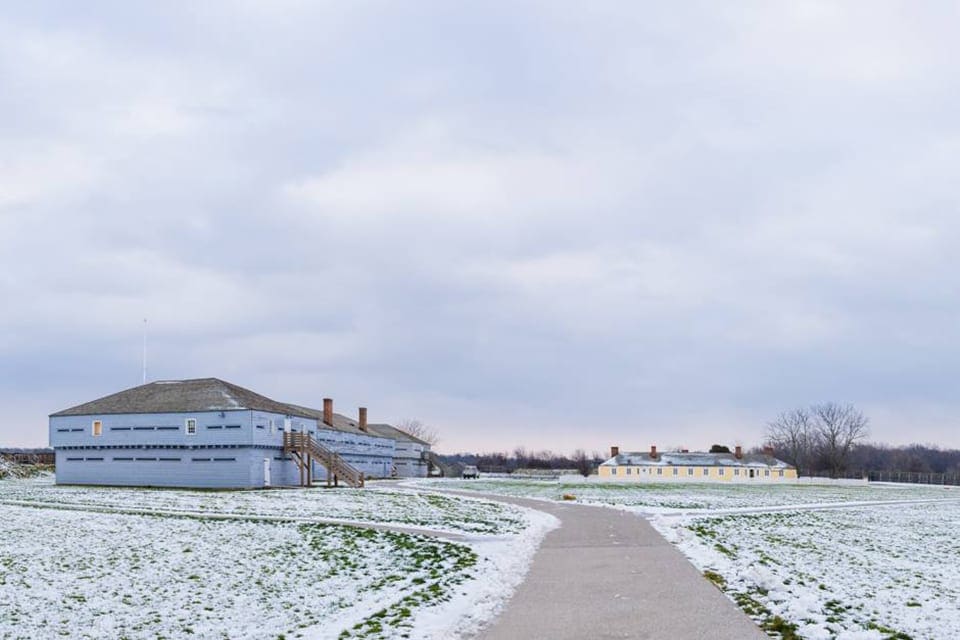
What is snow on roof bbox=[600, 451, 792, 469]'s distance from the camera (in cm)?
11944

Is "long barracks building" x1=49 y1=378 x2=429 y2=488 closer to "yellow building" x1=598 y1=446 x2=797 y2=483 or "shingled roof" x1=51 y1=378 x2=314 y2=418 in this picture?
"shingled roof" x1=51 y1=378 x2=314 y2=418

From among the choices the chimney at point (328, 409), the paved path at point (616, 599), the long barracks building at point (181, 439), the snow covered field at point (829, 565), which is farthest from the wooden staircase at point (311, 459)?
the paved path at point (616, 599)

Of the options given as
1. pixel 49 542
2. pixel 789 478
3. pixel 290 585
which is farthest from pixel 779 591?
pixel 789 478

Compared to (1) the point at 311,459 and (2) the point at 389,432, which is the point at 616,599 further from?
(2) the point at 389,432

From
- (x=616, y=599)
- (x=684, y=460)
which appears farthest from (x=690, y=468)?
(x=616, y=599)

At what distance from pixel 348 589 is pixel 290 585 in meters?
1.29

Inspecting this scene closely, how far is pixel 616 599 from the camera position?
15.1 metres

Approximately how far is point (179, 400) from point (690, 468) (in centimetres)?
7837

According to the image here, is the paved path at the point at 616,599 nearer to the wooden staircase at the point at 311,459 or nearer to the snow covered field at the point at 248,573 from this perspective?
the snow covered field at the point at 248,573

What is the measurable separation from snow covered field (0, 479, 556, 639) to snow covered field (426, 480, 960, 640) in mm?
4271

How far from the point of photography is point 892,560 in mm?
22703

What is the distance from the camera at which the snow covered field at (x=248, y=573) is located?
1387cm

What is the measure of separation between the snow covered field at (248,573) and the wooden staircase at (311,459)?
77.0ft

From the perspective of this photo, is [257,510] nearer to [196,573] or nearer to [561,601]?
[196,573]
